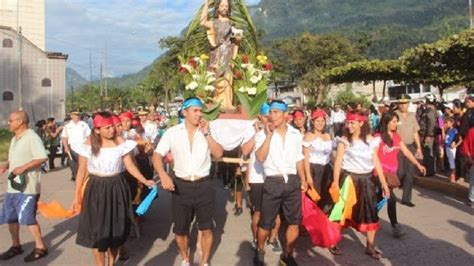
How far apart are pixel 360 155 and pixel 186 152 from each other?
2.19 meters

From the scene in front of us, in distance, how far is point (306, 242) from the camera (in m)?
6.91

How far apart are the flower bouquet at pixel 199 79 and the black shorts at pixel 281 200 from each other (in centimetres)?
288

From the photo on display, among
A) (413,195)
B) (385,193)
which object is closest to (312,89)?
(413,195)

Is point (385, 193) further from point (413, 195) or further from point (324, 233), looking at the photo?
point (413, 195)

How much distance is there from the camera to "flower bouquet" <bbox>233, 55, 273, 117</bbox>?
26.6 feet

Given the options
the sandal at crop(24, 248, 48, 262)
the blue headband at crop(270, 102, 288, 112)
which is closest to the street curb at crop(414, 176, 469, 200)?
the blue headband at crop(270, 102, 288, 112)

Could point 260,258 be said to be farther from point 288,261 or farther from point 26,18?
point 26,18

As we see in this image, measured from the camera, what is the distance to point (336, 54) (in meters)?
47.8

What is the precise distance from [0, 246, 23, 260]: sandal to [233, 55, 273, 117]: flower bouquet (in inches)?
146

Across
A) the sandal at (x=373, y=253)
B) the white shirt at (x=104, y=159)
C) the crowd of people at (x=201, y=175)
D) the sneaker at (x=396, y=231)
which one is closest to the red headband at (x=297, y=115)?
the crowd of people at (x=201, y=175)

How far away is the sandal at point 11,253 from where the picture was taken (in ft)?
20.2

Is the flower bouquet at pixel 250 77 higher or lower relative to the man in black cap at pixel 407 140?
higher

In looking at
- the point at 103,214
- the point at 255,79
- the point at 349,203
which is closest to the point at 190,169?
the point at 103,214

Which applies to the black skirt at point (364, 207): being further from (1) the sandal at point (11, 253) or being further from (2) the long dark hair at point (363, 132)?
(1) the sandal at point (11, 253)
